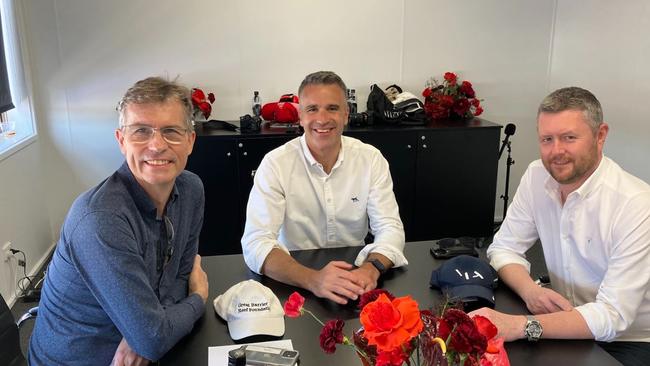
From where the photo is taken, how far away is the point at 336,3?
13.0ft

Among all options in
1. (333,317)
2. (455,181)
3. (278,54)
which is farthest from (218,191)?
(333,317)

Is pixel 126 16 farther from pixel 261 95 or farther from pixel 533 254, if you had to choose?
pixel 533 254

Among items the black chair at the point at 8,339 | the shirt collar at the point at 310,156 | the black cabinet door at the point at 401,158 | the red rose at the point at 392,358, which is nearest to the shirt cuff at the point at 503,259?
the shirt collar at the point at 310,156

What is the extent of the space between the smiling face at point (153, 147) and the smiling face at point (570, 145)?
1.12 metres

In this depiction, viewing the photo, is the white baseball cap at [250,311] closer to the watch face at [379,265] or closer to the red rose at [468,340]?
the watch face at [379,265]

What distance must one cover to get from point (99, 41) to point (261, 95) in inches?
47.5

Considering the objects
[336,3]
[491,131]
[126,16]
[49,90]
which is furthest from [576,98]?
[49,90]

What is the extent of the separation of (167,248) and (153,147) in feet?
1.01

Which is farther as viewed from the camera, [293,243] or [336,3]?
[336,3]

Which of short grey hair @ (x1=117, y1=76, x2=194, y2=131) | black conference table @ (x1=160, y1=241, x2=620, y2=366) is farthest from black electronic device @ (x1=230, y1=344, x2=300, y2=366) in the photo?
short grey hair @ (x1=117, y1=76, x2=194, y2=131)

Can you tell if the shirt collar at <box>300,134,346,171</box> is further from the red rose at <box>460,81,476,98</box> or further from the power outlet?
the red rose at <box>460,81,476,98</box>

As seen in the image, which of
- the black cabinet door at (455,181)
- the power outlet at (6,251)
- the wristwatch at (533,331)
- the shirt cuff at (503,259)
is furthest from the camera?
the black cabinet door at (455,181)

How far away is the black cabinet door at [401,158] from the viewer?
3.68 meters

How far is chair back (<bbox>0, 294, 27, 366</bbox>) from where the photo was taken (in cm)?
151
